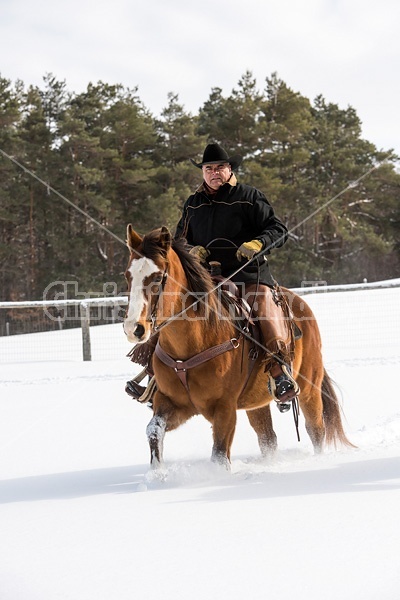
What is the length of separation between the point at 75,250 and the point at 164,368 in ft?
92.5

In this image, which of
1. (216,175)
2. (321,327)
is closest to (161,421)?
(216,175)

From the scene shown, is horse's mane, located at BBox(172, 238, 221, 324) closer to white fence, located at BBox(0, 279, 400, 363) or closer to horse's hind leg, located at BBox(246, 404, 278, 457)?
horse's hind leg, located at BBox(246, 404, 278, 457)

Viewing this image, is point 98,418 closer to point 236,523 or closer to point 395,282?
point 236,523

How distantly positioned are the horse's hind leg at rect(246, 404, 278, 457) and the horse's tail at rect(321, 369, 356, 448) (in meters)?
0.61

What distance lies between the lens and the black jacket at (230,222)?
17.1 feet

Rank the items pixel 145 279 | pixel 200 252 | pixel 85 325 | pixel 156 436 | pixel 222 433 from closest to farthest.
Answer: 1. pixel 145 279
2. pixel 156 436
3. pixel 222 433
4. pixel 200 252
5. pixel 85 325

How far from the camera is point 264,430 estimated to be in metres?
5.86

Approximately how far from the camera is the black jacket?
205 inches

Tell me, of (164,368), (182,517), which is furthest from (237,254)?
(182,517)

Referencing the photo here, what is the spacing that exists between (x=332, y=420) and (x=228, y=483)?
6.81ft

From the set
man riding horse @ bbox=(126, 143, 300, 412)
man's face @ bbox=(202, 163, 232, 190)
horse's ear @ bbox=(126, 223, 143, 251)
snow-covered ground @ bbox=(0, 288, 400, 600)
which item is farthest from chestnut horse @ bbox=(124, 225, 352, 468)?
man's face @ bbox=(202, 163, 232, 190)

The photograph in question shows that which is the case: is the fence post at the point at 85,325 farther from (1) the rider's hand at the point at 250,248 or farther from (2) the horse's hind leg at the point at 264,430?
(1) the rider's hand at the point at 250,248

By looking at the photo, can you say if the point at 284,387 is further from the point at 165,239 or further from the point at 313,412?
the point at 165,239

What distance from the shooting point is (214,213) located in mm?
5223
